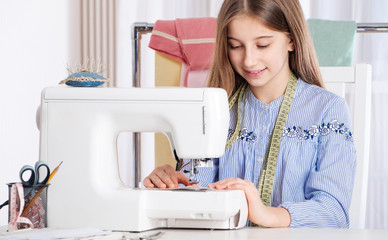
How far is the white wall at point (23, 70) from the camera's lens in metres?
3.26

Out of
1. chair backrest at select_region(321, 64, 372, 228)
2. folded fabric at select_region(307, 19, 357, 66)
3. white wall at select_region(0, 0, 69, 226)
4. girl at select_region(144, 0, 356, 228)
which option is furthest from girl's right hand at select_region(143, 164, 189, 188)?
white wall at select_region(0, 0, 69, 226)

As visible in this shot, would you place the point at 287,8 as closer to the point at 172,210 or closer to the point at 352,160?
the point at 352,160

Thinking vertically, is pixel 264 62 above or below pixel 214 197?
above

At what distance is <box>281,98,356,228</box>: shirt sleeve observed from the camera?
1.60 m

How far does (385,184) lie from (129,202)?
268cm

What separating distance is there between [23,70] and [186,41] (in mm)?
1118

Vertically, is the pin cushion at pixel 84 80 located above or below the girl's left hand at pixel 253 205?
above

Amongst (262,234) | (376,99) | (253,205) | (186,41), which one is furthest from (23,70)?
(262,234)

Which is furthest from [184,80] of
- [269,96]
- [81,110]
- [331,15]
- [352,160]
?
[331,15]

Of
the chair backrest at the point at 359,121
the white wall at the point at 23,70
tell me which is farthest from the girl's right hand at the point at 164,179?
the white wall at the point at 23,70

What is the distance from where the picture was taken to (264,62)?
1793 mm

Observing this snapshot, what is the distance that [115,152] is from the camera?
1.48 m

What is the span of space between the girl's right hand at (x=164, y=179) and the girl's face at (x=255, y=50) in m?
0.33

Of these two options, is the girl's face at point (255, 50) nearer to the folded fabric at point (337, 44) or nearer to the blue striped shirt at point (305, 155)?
the blue striped shirt at point (305, 155)
